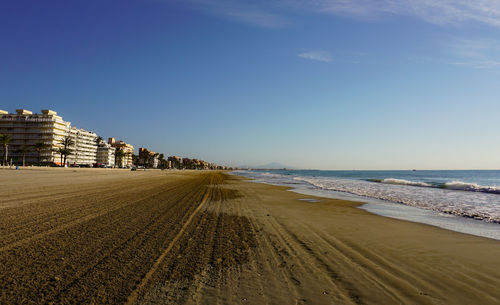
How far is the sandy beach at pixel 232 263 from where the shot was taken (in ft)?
13.0

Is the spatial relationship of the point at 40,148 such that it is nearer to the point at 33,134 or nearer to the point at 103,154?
the point at 33,134

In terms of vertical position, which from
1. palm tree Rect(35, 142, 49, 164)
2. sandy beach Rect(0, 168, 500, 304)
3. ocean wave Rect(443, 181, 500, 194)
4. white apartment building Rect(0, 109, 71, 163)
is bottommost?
ocean wave Rect(443, 181, 500, 194)

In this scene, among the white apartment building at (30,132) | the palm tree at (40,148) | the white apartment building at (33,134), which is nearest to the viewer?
the palm tree at (40,148)

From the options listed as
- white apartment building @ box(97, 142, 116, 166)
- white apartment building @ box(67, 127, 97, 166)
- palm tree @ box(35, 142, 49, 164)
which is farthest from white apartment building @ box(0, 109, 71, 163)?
white apartment building @ box(97, 142, 116, 166)

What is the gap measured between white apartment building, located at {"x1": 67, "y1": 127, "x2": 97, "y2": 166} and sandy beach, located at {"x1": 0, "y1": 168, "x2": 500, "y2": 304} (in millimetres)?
148177

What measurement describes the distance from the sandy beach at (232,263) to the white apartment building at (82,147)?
148177mm

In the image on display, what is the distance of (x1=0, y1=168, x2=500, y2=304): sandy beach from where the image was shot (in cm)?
395

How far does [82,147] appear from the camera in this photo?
143250mm

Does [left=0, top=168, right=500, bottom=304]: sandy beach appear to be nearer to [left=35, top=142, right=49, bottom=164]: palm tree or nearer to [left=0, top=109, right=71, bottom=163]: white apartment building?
[left=35, top=142, right=49, bottom=164]: palm tree

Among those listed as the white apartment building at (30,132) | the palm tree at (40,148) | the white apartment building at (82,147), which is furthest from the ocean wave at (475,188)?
the white apartment building at (82,147)

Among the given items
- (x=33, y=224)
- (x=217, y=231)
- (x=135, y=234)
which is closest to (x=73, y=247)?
(x=135, y=234)

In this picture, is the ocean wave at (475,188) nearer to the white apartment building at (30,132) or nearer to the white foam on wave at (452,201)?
the white foam on wave at (452,201)

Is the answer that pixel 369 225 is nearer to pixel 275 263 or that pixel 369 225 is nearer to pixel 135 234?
pixel 275 263

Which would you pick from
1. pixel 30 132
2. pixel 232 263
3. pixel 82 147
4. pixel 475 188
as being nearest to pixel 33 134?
pixel 30 132
